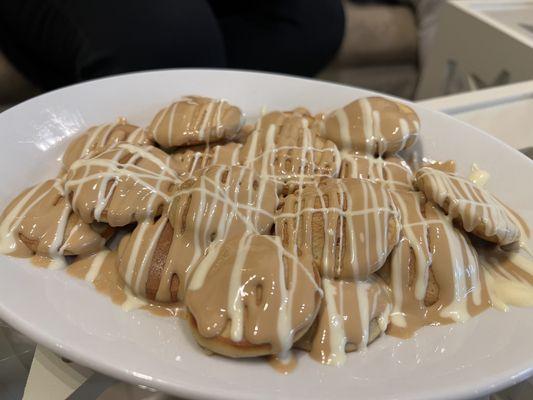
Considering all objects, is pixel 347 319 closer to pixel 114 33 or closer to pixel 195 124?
pixel 195 124

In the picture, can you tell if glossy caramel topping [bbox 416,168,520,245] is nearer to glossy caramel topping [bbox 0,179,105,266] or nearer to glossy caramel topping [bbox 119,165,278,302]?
glossy caramel topping [bbox 119,165,278,302]

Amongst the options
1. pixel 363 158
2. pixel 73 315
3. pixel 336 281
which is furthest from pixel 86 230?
pixel 363 158

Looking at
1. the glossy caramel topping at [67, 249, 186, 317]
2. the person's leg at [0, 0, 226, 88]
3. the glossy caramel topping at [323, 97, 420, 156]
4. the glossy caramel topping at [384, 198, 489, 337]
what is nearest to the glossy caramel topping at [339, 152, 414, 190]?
the glossy caramel topping at [323, 97, 420, 156]

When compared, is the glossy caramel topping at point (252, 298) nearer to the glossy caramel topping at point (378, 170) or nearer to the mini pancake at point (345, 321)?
the mini pancake at point (345, 321)

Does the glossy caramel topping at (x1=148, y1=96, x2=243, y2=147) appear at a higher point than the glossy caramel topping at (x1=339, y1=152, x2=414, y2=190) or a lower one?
higher

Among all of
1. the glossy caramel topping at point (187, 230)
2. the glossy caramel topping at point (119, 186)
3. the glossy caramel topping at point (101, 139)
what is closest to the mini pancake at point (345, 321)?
the glossy caramel topping at point (187, 230)

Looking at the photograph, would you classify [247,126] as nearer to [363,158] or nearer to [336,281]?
[363,158]
